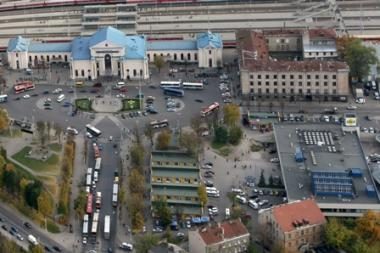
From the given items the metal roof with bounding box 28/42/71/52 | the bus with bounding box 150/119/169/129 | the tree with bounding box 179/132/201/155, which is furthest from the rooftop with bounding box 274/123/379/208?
the metal roof with bounding box 28/42/71/52

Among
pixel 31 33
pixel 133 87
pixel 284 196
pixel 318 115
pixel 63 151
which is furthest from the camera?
pixel 31 33

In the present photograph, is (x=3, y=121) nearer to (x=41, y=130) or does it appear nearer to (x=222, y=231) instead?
(x=41, y=130)

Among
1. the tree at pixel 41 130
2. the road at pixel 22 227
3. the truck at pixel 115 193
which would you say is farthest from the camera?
the tree at pixel 41 130

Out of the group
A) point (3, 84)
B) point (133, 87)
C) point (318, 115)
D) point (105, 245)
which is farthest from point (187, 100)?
point (105, 245)

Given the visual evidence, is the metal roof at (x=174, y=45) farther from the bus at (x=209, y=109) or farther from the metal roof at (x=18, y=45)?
the metal roof at (x=18, y=45)

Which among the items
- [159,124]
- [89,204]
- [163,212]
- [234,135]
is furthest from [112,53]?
[163,212]

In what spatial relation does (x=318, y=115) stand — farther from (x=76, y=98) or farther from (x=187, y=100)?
(x=76, y=98)

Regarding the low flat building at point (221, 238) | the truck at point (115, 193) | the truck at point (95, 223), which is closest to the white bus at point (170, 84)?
the truck at point (115, 193)
